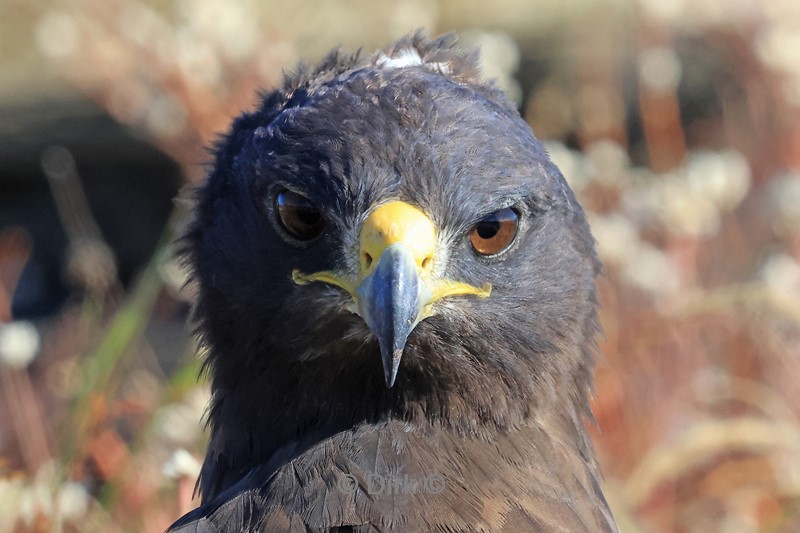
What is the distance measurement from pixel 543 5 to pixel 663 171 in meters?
3.54

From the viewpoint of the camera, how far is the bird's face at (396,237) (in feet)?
7.71

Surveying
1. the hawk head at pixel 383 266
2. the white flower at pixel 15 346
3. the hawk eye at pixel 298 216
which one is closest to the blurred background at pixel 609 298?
the white flower at pixel 15 346

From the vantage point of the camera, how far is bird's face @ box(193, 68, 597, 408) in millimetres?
2350

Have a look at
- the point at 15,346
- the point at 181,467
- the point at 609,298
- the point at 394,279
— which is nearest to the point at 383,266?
the point at 394,279

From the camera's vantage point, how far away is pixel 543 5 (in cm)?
858

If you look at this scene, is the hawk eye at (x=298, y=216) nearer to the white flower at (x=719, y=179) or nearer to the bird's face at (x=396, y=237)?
the bird's face at (x=396, y=237)

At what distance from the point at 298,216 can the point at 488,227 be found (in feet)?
1.31

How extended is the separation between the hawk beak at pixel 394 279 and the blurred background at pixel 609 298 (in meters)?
0.78

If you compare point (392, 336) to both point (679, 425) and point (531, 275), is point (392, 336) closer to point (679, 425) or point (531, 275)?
point (531, 275)

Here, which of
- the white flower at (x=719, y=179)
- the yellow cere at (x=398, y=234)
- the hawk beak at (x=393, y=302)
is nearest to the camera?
the hawk beak at (x=393, y=302)

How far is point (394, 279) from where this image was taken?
7.14 feet

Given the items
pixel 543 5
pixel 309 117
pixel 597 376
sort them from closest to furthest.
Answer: pixel 309 117 < pixel 597 376 < pixel 543 5

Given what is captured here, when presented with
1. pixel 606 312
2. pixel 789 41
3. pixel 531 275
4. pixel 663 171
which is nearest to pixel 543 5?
pixel 663 171

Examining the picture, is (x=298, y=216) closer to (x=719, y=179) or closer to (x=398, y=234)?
(x=398, y=234)
